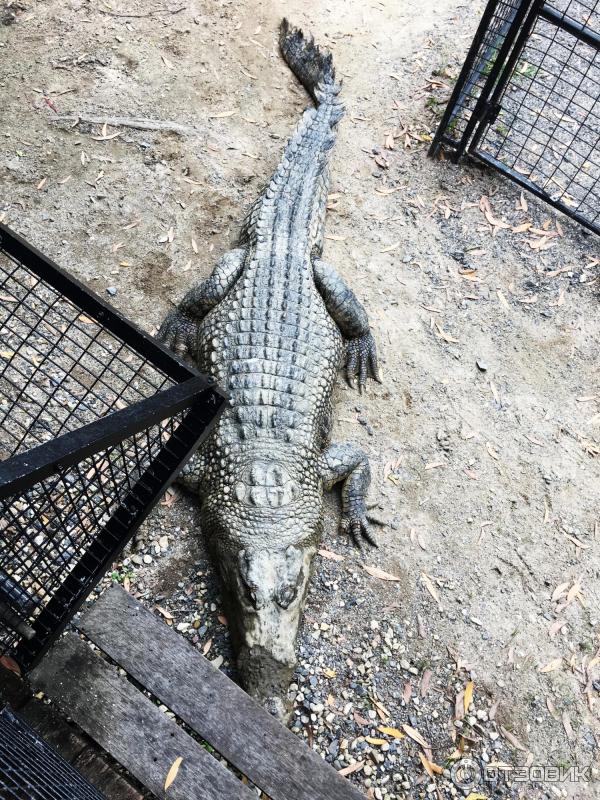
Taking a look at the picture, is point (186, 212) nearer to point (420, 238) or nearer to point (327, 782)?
point (420, 238)

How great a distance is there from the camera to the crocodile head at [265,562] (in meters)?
3.04

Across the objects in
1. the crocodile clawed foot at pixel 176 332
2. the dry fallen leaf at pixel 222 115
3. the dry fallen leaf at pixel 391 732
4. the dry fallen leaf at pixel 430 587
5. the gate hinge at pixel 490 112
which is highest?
the gate hinge at pixel 490 112

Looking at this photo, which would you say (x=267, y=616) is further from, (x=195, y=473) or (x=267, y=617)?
(x=195, y=473)

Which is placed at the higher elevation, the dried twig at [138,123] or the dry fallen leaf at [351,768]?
the dried twig at [138,123]

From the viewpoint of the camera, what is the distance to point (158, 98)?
5.64 metres

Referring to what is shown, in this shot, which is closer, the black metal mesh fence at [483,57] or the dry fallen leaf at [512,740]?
the dry fallen leaf at [512,740]

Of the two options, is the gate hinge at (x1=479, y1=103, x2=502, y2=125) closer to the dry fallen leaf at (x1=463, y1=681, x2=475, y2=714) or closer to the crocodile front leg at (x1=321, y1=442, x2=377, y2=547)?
the crocodile front leg at (x1=321, y1=442, x2=377, y2=547)

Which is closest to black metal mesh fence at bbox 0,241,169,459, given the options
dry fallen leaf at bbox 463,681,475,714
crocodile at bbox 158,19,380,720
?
crocodile at bbox 158,19,380,720

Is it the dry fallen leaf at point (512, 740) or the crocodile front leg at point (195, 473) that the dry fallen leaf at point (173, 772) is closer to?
the crocodile front leg at point (195, 473)

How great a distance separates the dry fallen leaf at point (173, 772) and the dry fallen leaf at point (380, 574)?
1436 mm

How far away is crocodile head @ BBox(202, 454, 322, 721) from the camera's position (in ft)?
9.99

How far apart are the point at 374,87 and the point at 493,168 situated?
143cm

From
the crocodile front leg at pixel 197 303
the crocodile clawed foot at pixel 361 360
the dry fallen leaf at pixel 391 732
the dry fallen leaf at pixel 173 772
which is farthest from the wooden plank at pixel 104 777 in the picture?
the crocodile clawed foot at pixel 361 360

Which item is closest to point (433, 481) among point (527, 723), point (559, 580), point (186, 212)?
point (559, 580)
